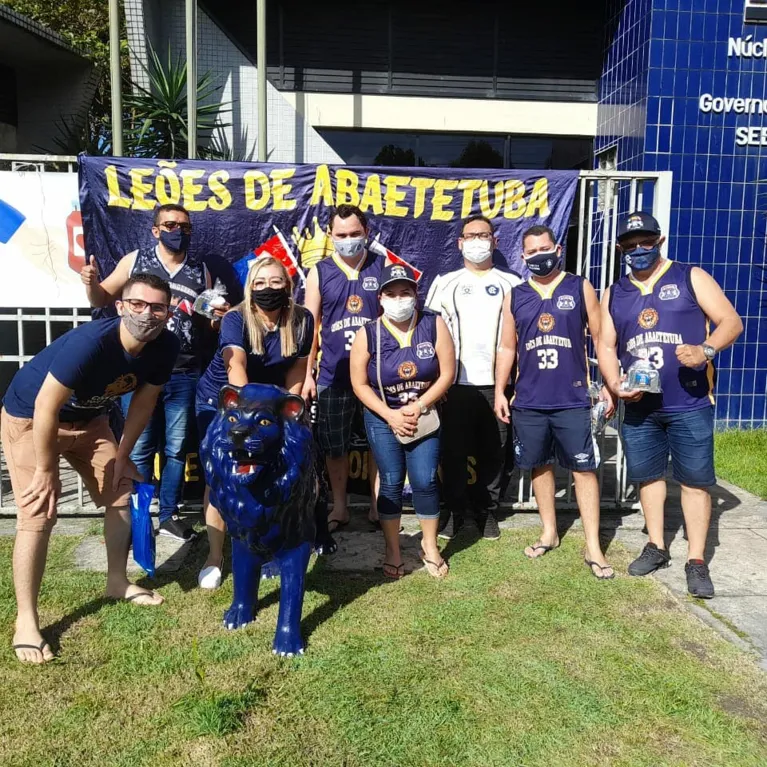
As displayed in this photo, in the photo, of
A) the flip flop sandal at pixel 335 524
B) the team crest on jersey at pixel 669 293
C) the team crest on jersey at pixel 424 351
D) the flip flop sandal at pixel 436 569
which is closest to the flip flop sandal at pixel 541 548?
the flip flop sandal at pixel 436 569

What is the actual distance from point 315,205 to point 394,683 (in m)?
3.37

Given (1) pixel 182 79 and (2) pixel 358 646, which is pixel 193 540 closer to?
(2) pixel 358 646

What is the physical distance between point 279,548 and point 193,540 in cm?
171

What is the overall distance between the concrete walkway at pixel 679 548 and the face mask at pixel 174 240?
Answer: 1.95 metres

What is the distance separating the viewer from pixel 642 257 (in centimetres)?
403

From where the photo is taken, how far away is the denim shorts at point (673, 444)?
400cm

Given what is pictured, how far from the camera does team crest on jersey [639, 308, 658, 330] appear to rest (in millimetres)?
4023

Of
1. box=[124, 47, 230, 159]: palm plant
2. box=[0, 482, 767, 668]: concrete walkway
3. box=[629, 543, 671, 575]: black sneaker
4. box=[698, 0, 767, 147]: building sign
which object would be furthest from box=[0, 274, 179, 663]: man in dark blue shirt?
box=[698, 0, 767, 147]: building sign

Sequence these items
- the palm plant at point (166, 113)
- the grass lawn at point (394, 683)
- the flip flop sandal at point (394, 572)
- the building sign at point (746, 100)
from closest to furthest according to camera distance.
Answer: the grass lawn at point (394, 683), the flip flop sandal at point (394, 572), the building sign at point (746, 100), the palm plant at point (166, 113)

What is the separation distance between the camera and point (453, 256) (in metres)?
5.22

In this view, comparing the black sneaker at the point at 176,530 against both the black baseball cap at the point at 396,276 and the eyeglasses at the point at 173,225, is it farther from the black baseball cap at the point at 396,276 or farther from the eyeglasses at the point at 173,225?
the black baseball cap at the point at 396,276

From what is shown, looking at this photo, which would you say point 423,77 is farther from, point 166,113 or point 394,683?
point 394,683

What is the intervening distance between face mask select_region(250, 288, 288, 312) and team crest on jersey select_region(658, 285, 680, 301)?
83.7 inches

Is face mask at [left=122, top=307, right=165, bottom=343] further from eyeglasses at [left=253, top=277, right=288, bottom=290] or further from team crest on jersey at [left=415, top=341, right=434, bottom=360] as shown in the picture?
team crest on jersey at [left=415, top=341, right=434, bottom=360]
